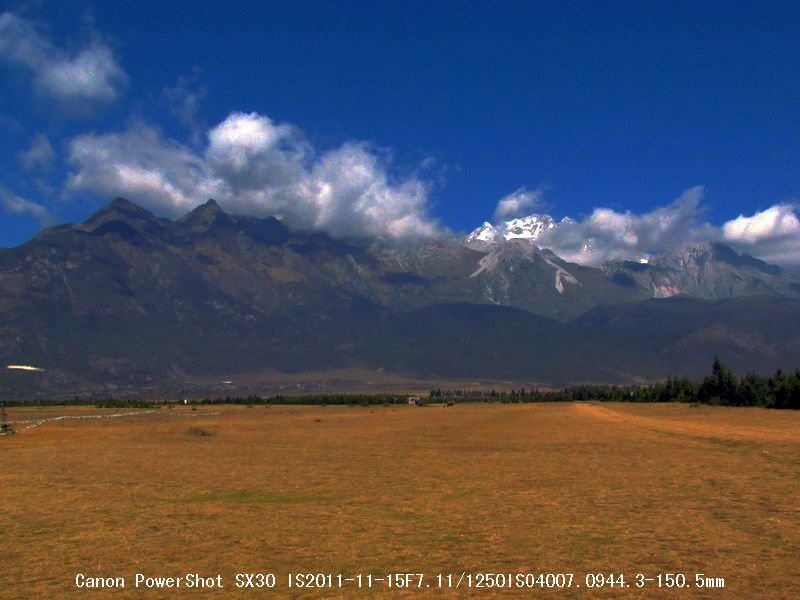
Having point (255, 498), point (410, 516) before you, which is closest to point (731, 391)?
point (255, 498)

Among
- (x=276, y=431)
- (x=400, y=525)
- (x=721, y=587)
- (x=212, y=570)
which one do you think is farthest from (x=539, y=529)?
(x=276, y=431)

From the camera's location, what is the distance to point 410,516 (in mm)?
20984

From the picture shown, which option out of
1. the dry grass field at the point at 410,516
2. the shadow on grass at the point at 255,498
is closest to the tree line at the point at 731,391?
the dry grass field at the point at 410,516

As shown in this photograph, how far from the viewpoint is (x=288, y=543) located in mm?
17766

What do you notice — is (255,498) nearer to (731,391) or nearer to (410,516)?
(410,516)

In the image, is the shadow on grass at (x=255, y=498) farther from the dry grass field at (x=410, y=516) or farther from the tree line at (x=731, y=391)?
the tree line at (x=731, y=391)

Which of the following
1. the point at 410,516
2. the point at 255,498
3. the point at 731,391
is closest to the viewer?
the point at 410,516

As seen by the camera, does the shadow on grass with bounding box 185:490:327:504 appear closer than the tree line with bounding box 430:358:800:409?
Yes

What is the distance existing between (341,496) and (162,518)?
6210 mm

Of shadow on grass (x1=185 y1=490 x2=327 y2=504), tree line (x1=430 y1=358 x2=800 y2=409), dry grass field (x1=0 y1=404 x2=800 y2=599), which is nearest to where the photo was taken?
dry grass field (x1=0 y1=404 x2=800 y2=599)

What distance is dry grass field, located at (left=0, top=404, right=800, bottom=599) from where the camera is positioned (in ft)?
49.5

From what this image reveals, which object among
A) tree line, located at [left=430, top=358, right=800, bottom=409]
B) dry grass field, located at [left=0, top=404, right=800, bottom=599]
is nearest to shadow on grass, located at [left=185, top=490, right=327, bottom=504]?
dry grass field, located at [left=0, top=404, right=800, bottom=599]

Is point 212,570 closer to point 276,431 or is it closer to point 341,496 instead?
point 341,496

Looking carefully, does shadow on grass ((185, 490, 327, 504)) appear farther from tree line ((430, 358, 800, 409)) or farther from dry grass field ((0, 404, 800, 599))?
tree line ((430, 358, 800, 409))
